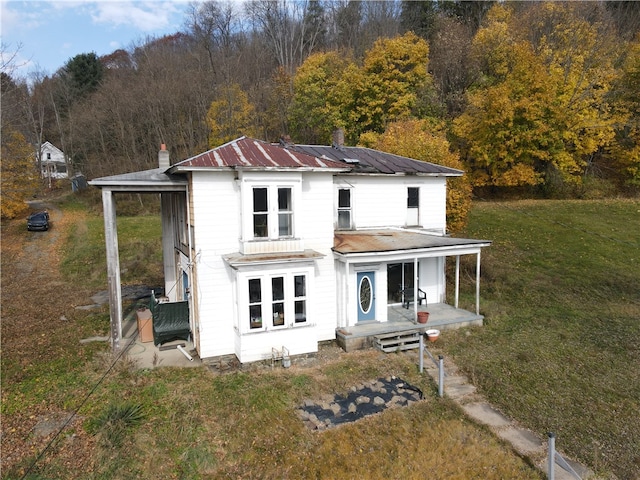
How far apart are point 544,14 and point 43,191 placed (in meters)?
57.8

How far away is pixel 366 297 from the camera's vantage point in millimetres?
14656

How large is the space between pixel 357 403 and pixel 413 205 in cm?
935

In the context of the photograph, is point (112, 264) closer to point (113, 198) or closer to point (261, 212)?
point (113, 198)

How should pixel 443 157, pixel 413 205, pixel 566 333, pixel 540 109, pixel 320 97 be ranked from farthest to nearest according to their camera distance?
pixel 320 97, pixel 540 109, pixel 443 157, pixel 413 205, pixel 566 333

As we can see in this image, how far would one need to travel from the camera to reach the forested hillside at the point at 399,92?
1184 inches

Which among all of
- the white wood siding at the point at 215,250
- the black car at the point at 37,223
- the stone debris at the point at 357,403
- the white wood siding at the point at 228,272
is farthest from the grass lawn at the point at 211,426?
the black car at the point at 37,223

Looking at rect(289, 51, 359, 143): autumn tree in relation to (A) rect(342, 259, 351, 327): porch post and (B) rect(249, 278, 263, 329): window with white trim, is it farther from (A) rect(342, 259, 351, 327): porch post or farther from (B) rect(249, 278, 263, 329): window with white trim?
(B) rect(249, 278, 263, 329): window with white trim

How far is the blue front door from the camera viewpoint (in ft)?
47.7

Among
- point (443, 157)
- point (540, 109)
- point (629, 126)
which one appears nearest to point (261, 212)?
point (443, 157)

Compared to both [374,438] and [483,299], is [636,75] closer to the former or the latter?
[483,299]

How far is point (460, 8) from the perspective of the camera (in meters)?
45.9

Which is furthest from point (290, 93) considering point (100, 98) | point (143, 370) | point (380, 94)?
point (143, 370)

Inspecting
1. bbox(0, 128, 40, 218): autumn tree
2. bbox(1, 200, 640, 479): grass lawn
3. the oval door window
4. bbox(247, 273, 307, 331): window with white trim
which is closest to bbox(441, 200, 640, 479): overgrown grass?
bbox(1, 200, 640, 479): grass lawn

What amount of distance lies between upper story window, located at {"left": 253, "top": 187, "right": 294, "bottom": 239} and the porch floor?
4.01 meters
